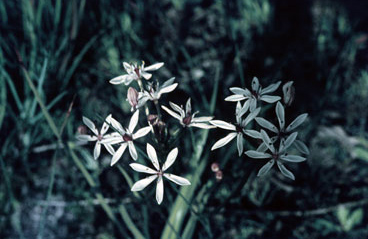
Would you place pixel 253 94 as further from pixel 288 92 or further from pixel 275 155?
pixel 275 155

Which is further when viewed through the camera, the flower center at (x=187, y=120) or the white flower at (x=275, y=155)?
the flower center at (x=187, y=120)

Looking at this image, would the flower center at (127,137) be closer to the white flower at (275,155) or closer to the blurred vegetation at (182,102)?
the blurred vegetation at (182,102)

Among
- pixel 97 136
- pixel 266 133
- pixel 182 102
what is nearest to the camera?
pixel 266 133

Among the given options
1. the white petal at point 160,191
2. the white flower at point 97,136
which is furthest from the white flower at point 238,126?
the white flower at point 97,136

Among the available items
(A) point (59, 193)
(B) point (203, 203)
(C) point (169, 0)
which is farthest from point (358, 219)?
(C) point (169, 0)

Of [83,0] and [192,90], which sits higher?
[83,0]

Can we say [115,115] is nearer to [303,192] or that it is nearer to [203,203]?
[203,203]

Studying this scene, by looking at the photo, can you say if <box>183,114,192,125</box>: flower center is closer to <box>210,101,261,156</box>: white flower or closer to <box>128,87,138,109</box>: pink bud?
<box>210,101,261,156</box>: white flower

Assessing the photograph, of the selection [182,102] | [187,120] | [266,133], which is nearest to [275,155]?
[266,133]
